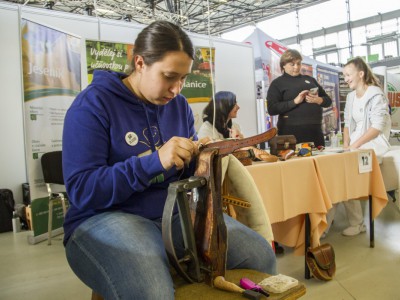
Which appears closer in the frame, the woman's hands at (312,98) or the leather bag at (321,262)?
the leather bag at (321,262)

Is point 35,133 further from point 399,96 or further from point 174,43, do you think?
point 399,96

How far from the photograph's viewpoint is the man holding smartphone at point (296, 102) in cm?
262

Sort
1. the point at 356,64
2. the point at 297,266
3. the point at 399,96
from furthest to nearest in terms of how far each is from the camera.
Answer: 1. the point at 399,96
2. the point at 356,64
3. the point at 297,266

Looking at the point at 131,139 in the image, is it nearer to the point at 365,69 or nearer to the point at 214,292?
the point at 214,292

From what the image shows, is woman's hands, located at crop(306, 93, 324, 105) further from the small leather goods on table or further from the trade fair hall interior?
the small leather goods on table

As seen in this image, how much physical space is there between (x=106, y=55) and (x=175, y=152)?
2.59 m

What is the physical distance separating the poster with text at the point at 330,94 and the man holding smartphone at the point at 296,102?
3.00 meters

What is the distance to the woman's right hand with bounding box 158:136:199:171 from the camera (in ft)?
2.60

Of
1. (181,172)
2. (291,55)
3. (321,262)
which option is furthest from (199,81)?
(181,172)

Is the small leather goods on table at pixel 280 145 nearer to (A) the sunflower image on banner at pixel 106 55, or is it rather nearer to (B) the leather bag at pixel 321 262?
(B) the leather bag at pixel 321 262

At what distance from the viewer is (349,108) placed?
9.16ft

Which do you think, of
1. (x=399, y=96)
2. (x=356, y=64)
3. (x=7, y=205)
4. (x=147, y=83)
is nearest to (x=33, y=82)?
(x=7, y=205)

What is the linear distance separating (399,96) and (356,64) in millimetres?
5881

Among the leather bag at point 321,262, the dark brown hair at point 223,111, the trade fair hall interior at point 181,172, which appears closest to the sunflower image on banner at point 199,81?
the trade fair hall interior at point 181,172
